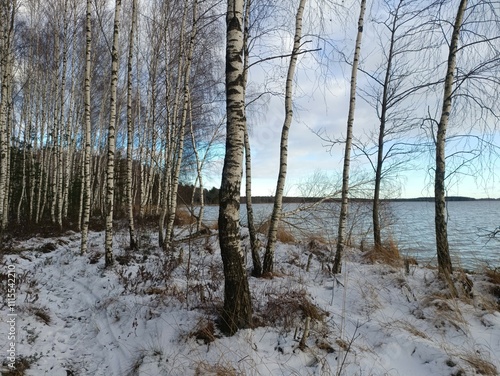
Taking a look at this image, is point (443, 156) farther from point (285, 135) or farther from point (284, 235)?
point (284, 235)

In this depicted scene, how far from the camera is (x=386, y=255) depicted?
7.62m

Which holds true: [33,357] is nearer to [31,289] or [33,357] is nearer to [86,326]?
[86,326]

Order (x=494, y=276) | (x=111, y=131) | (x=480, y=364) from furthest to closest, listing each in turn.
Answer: (x=111, y=131), (x=494, y=276), (x=480, y=364)

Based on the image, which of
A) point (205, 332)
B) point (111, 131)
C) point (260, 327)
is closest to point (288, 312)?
point (260, 327)

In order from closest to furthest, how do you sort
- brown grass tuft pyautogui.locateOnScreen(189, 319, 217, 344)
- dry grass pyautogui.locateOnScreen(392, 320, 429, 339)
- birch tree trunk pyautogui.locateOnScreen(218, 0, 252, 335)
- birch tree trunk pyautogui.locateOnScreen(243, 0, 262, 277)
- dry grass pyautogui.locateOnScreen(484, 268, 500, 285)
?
brown grass tuft pyautogui.locateOnScreen(189, 319, 217, 344) < birch tree trunk pyautogui.locateOnScreen(218, 0, 252, 335) < dry grass pyautogui.locateOnScreen(392, 320, 429, 339) < dry grass pyautogui.locateOnScreen(484, 268, 500, 285) < birch tree trunk pyautogui.locateOnScreen(243, 0, 262, 277)

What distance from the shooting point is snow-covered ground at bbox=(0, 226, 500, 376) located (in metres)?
3.03

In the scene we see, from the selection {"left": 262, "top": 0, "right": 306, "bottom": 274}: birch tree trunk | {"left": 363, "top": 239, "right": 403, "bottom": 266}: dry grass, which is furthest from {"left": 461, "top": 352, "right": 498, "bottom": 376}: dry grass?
{"left": 363, "top": 239, "right": 403, "bottom": 266}: dry grass

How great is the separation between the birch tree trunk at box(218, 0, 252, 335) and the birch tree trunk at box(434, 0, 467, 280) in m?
4.36

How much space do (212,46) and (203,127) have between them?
473cm

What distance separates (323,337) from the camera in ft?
11.2

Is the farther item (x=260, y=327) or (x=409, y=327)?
(x=409, y=327)

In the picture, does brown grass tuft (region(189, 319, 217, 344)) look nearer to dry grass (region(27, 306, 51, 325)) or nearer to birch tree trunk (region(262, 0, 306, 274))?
dry grass (region(27, 306, 51, 325))

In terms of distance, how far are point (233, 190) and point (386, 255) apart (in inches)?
236

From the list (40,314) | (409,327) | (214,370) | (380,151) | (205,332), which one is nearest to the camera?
(214,370)
